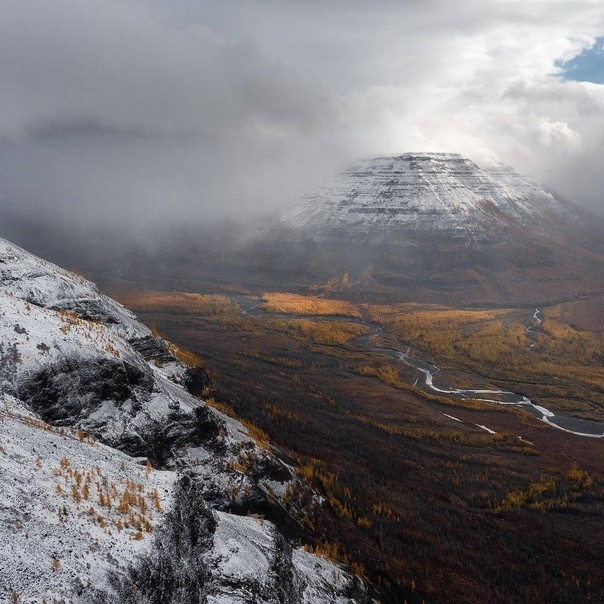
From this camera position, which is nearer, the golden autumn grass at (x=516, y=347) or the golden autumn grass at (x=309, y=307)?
the golden autumn grass at (x=516, y=347)

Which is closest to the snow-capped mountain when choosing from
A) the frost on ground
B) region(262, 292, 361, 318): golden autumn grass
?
the frost on ground

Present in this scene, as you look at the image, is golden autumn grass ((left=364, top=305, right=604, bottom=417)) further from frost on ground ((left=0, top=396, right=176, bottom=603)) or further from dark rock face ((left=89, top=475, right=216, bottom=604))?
frost on ground ((left=0, top=396, right=176, bottom=603))

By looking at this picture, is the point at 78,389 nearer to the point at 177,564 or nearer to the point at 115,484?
the point at 115,484

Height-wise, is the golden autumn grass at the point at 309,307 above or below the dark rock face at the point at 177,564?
above

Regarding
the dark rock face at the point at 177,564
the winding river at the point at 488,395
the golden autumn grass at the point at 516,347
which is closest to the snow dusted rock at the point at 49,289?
the dark rock face at the point at 177,564

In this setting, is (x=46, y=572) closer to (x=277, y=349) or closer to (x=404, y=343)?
(x=277, y=349)

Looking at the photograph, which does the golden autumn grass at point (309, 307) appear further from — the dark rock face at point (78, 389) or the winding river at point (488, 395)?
the dark rock face at point (78, 389)

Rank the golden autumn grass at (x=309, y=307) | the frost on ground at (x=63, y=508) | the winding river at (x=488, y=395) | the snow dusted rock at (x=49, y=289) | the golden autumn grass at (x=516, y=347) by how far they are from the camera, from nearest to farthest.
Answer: the frost on ground at (x=63, y=508) < the snow dusted rock at (x=49, y=289) < the winding river at (x=488, y=395) < the golden autumn grass at (x=516, y=347) < the golden autumn grass at (x=309, y=307)

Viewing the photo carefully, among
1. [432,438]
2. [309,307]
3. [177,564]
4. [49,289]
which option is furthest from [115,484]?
[309,307]

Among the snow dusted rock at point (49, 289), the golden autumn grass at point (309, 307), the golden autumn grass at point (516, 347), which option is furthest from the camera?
the golden autumn grass at point (309, 307)
